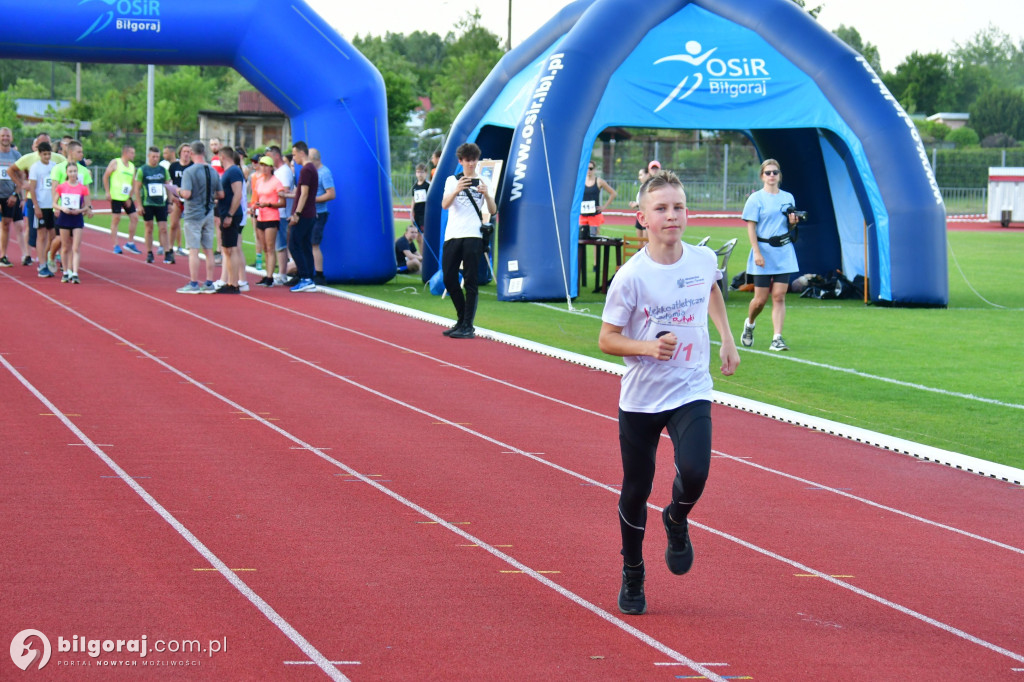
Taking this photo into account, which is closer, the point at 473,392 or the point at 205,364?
the point at 473,392

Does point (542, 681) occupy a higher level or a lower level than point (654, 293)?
lower

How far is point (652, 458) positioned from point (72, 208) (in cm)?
1330

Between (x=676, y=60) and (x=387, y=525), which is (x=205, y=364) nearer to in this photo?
(x=387, y=525)

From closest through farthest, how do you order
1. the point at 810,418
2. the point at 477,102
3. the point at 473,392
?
the point at 810,418, the point at 473,392, the point at 477,102

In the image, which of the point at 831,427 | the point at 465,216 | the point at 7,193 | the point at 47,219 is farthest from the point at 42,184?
the point at 831,427

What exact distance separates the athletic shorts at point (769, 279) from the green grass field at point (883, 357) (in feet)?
2.24

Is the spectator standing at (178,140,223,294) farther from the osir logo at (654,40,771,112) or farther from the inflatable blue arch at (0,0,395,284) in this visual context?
the osir logo at (654,40,771,112)

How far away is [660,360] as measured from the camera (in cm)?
500

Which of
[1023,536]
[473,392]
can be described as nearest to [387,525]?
[1023,536]

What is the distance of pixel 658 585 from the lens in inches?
221

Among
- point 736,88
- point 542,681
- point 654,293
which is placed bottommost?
point 542,681

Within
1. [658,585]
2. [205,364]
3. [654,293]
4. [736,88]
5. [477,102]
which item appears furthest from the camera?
[477,102]

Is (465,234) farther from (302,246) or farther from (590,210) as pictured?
(590,210)

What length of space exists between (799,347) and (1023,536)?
6923mm
